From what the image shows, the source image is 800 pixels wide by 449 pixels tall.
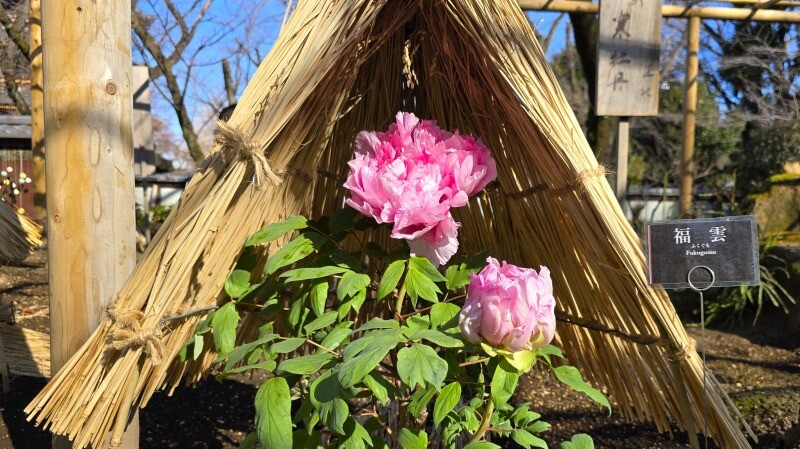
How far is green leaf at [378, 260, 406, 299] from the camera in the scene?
2.91 feet

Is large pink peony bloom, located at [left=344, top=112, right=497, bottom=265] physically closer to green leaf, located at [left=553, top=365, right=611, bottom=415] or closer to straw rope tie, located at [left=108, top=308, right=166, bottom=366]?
green leaf, located at [left=553, top=365, right=611, bottom=415]

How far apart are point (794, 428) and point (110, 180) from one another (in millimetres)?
2110

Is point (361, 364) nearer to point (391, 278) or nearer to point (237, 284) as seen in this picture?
point (391, 278)

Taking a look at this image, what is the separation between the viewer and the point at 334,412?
0.73m

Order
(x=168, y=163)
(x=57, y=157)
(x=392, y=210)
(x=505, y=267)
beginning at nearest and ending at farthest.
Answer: (x=505, y=267) < (x=392, y=210) < (x=57, y=157) < (x=168, y=163)

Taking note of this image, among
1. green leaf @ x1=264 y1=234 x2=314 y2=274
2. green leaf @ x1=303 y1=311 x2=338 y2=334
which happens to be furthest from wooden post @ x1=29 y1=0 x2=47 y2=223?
green leaf @ x1=303 y1=311 x2=338 y2=334

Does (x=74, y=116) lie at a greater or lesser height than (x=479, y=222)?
greater

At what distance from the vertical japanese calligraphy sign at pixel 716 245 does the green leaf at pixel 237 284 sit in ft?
2.14

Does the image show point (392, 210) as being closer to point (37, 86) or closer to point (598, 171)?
point (598, 171)

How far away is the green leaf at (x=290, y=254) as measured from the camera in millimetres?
934

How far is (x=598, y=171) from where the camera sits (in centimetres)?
95

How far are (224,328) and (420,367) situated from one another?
0.35 meters

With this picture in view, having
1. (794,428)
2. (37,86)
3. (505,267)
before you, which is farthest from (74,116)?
(37,86)

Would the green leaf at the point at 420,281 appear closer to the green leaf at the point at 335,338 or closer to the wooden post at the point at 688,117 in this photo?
the green leaf at the point at 335,338
